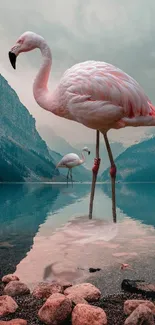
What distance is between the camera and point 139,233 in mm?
11125

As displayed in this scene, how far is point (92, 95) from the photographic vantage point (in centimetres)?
854

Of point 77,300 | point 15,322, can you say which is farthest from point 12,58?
point 15,322

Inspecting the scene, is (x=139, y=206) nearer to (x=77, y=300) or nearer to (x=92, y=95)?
(x=92, y=95)

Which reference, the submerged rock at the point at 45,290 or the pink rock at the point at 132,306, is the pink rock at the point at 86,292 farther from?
the pink rock at the point at 132,306

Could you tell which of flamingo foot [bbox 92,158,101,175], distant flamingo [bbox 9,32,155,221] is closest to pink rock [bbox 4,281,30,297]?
distant flamingo [bbox 9,32,155,221]

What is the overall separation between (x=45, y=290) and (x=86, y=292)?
643 mm

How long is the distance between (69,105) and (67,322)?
5025 mm

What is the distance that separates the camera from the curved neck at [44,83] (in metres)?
9.13

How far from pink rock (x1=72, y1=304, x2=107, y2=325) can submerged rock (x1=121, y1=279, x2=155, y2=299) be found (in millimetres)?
1188

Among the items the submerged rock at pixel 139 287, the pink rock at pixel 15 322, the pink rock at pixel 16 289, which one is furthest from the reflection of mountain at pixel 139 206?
the pink rock at pixel 15 322

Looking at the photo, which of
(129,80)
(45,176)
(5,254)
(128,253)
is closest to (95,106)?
(129,80)

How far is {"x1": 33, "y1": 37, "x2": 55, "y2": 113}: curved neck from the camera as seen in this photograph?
913 centimetres

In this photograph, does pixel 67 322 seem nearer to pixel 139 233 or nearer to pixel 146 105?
pixel 146 105

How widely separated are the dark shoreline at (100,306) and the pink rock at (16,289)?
3.4 inches
